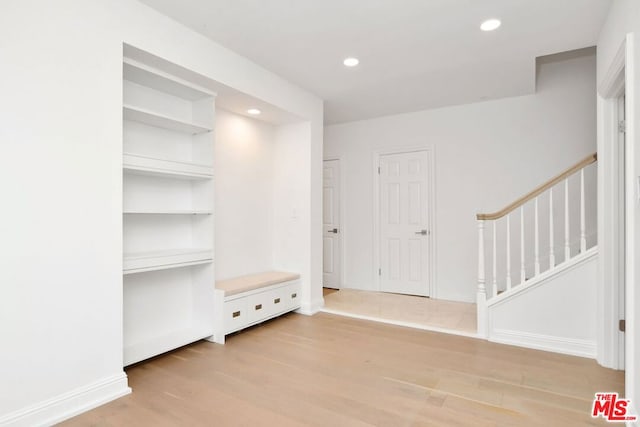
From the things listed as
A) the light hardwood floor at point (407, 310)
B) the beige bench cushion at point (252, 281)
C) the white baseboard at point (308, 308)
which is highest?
the beige bench cushion at point (252, 281)

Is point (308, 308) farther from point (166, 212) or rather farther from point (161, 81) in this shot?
point (161, 81)

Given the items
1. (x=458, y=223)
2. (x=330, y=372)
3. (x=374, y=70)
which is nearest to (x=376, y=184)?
(x=458, y=223)

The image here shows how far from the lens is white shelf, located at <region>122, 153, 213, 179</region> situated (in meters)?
2.56

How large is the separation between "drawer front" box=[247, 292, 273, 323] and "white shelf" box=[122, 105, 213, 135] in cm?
167

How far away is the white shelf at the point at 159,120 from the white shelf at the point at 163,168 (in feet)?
1.13

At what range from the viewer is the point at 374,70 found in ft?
11.8

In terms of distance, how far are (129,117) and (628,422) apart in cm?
374

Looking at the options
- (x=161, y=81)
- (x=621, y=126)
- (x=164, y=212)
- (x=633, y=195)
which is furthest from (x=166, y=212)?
(x=621, y=126)

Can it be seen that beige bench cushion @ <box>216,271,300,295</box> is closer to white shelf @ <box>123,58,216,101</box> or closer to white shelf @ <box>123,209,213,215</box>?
white shelf @ <box>123,209,213,215</box>

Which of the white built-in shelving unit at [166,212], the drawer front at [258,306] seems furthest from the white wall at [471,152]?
the white built-in shelving unit at [166,212]

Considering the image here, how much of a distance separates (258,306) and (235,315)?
1.05 feet

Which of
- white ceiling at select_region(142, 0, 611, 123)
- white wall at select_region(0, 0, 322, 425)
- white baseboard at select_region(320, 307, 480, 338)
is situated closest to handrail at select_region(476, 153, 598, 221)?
white ceiling at select_region(142, 0, 611, 123)

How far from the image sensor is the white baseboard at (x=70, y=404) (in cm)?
192

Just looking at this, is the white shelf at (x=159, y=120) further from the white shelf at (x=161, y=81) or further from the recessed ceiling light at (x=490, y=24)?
the recessed ceiling light at (x=490, y=24)
